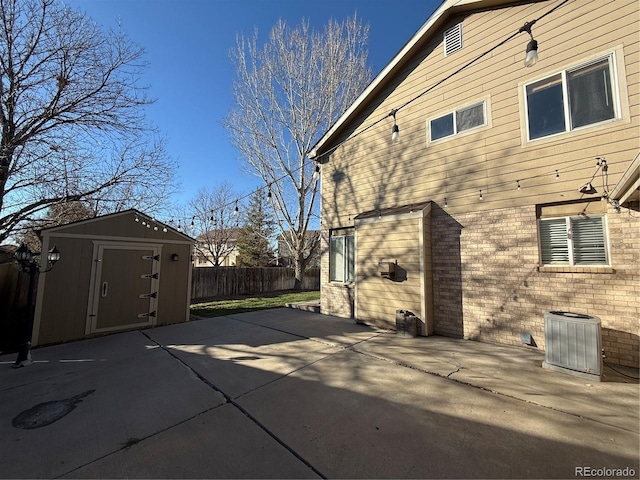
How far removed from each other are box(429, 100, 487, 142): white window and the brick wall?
1979mm

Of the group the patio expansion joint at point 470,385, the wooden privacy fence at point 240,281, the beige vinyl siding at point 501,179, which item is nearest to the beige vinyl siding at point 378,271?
the beige vinyl siding at point 501,179

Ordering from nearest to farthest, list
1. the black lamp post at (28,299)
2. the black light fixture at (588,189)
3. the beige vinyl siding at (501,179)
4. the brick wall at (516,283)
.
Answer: the brick wall at (516,283), the beige vinyl siding at (501,179), the black light fixture at (588,189), the black lamp post at (28,299)

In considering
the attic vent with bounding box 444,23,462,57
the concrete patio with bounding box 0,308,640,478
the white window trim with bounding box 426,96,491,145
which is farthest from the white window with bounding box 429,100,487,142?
the concrete patio with bounding box 0,308,640,478

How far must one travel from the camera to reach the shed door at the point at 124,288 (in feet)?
21.0

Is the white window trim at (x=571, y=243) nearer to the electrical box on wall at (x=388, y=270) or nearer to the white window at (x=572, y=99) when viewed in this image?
the white window at (x=572, y=99)

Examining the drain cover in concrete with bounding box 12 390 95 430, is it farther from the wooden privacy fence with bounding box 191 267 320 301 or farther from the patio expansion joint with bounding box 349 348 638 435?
the wooden privacy fence with bounding box 191 267 320 301

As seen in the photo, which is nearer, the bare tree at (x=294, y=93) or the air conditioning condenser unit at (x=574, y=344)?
the air conditioning condenser unit at (x=574, y=344)

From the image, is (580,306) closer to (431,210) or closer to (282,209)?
(431,210)

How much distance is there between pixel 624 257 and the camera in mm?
4070

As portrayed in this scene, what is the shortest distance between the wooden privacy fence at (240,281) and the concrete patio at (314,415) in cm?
854

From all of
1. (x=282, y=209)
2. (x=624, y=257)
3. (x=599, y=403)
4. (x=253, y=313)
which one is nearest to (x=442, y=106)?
(x=624, y=257)

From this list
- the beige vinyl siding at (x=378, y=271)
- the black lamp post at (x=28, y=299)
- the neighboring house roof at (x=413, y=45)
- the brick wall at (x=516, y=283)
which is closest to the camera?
the brick wall at (x=516, y=283)

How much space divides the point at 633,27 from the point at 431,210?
4.14m

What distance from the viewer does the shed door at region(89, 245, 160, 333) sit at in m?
6.39
